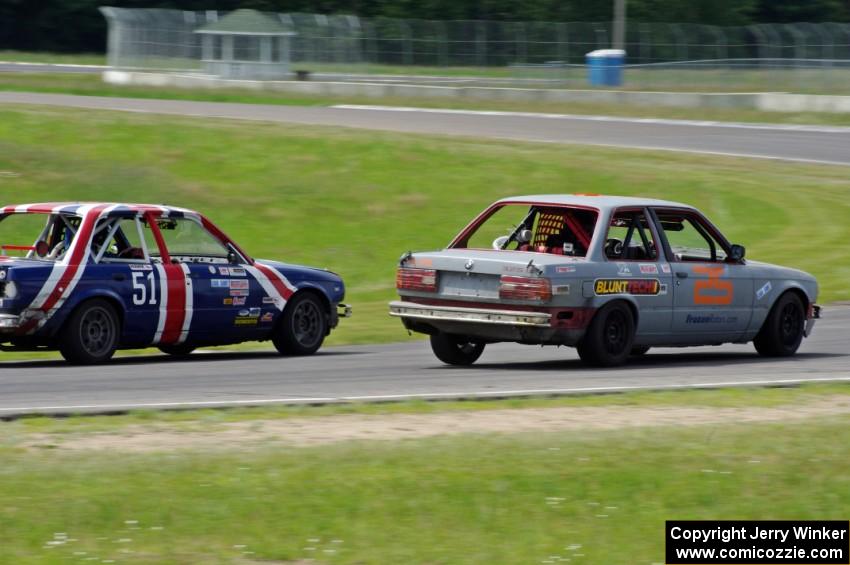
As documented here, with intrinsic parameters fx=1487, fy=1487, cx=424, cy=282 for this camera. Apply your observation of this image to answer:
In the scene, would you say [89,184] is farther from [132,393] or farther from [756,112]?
[756,112]

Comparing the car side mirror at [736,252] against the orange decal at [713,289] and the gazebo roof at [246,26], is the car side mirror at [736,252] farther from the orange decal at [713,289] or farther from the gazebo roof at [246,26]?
the gazebo roof at [246,26]

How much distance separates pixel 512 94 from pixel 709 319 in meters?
40.3

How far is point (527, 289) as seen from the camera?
12.6 meters

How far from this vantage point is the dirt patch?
8.89 m

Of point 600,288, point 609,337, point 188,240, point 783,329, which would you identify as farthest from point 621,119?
point 600,288

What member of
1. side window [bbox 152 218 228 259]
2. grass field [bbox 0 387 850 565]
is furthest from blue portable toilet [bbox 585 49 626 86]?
grass field [bbox 0 387 850 565]

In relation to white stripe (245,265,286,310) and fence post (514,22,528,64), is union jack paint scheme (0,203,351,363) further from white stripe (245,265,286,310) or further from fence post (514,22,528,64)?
fence post (514,22,528,64)

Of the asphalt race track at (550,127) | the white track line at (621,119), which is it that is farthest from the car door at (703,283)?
the white track line at (621,119)

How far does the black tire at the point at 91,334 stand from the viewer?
1325cm

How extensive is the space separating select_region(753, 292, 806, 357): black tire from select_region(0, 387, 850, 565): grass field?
546 centimetres

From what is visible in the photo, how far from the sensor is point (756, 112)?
48.3 m

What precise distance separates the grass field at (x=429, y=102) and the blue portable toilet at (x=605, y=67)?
4772 millimetres

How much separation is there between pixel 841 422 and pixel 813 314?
5.14 metres

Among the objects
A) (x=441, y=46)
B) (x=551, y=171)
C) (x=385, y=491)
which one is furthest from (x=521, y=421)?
(x=441, y=46)
